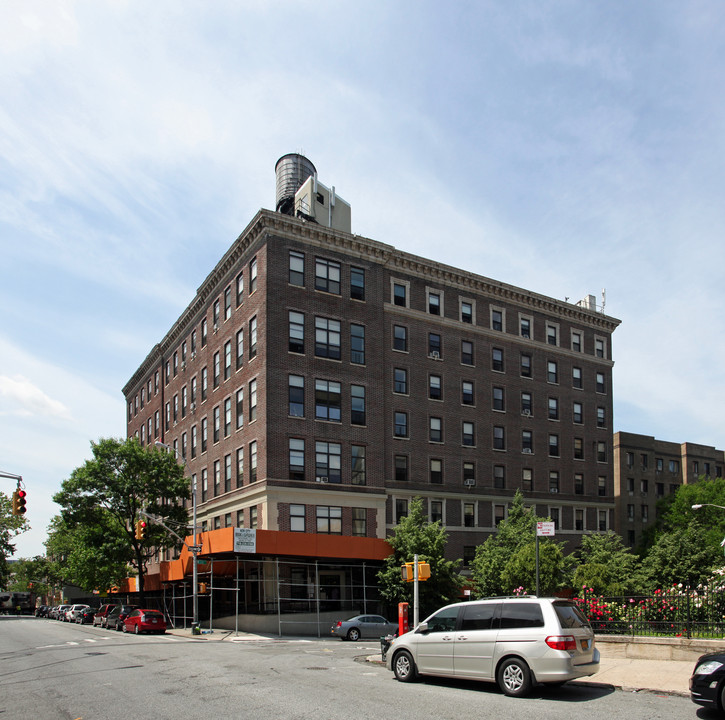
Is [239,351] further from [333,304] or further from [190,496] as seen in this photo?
[190,496]

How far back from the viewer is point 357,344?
152ft

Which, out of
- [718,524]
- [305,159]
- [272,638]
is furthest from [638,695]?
[718,524]

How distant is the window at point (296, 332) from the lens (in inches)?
1716

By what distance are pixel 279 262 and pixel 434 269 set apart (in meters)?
12.7

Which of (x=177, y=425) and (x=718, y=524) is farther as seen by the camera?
(x=718, y=524)

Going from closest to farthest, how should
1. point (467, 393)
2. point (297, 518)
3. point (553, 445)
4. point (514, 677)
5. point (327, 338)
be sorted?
point (514, 677), point (297, 518), point (327, 338), point (467, 393), point (553, 445)

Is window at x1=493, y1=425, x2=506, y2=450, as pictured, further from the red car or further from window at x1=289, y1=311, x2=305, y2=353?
the red car

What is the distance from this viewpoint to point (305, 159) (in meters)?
58.1

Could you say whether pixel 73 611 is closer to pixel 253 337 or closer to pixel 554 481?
pixel 253 337

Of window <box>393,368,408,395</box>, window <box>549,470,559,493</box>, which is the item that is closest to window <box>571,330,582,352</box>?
window <box>549,470,559,493</box>

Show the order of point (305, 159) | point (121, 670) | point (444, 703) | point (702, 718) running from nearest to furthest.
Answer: point (702, 718), point (444, 703), point (121, 670), point (305, 159)

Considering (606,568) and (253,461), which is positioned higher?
(253,461)

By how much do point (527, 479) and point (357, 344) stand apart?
1796cm

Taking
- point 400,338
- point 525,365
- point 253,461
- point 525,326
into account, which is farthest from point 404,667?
point 525,326
